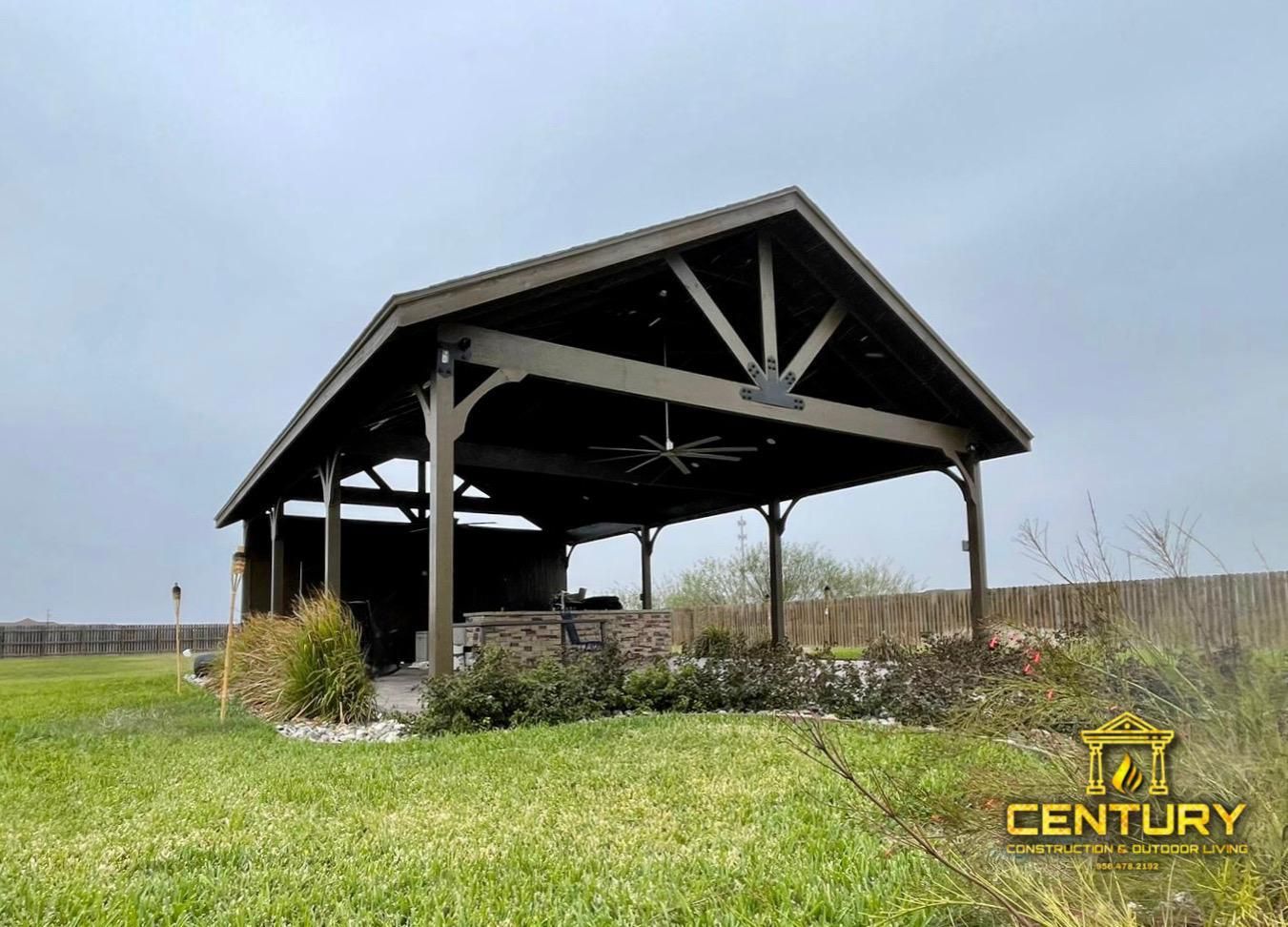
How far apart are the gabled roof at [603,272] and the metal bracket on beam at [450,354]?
0.24 m

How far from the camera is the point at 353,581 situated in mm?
14922

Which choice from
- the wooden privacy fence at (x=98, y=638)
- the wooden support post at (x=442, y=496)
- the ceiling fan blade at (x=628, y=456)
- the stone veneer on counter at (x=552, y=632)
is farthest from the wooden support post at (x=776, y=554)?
the wooden privacy fence at (x=98, y=638)

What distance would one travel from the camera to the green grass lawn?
8.71 ft

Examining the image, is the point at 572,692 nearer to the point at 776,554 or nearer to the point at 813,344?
the point at 813,344

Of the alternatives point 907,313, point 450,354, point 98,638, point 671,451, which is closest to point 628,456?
point 671,451

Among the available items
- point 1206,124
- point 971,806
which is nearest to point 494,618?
point 971,806

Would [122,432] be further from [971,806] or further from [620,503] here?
[971,806]

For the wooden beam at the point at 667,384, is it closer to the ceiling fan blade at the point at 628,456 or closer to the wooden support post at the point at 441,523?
the wooden support post at the point at 441,523

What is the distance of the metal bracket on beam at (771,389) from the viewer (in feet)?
29.3

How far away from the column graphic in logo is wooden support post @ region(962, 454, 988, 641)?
8893 mm

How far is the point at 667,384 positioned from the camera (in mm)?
8422

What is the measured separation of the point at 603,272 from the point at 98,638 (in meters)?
28.5

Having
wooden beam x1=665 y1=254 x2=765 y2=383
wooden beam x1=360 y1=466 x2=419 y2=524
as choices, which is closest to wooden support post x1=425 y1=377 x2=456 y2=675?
wooden beam x1=665 y1=254 x2=765 y2=383

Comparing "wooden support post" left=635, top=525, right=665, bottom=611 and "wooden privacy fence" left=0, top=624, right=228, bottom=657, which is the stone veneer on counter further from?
"wooden privacy fence" left=0, top=624, right=228, bottom=657
